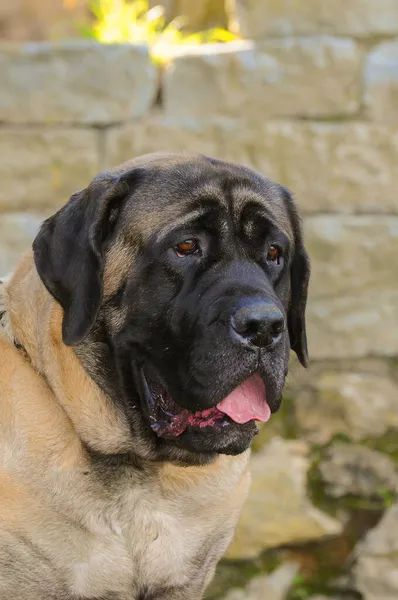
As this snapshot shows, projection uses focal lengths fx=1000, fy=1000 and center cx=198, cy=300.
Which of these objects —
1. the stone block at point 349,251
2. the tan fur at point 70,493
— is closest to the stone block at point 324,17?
the stone block at point 349,251

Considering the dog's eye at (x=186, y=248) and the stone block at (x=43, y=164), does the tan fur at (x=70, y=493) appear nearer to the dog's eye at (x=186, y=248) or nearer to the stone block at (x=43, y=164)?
the dog's eye at (x=186, y=248)

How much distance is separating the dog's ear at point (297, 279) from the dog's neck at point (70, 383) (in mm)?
730

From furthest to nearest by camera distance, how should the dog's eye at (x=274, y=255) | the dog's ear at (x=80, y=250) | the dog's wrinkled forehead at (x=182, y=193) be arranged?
the dog's eye at (x=274, y=255) → the dog's wrinkled forehead at (x=182, y=193) → the dog's ear at (x=80, y=250)

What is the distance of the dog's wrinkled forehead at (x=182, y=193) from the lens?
116 inches

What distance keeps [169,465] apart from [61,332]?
0.53 meters

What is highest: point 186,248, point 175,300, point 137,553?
point 186,248

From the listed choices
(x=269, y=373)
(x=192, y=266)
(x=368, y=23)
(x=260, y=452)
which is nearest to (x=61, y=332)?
(x=192, y=266)

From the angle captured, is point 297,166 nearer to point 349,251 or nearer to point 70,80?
point 349,251

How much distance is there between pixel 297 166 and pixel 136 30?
38.6 inches

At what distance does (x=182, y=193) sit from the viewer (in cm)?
298

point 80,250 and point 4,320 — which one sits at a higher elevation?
point 80,250

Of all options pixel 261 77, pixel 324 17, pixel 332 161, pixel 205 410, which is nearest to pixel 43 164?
pixel 261 77

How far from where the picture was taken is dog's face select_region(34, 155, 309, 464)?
276 centimetres

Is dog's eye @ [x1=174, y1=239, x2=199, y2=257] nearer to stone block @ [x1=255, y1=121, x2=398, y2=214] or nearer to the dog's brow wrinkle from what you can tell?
the dog's brow wrinkle
